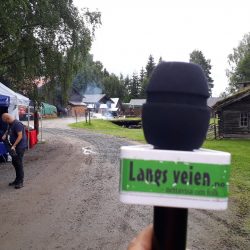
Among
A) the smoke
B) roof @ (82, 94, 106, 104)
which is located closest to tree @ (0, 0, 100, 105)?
roof @ (82, 94, 106, 104)

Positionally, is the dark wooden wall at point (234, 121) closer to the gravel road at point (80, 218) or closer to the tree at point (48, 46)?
the tree at point (48, 46)

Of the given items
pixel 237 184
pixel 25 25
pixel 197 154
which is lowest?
pixel 237 184

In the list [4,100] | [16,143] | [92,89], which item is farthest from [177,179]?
[92,89]

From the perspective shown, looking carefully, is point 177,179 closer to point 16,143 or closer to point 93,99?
point 16,143

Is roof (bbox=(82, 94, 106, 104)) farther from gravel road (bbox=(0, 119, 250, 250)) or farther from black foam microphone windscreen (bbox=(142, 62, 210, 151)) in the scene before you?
black foam microphone windscreen (bbox=(142, 62, 210, 151))

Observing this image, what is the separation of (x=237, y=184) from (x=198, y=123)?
11653 mm

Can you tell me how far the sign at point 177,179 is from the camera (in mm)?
1108

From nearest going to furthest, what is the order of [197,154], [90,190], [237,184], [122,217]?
[197,154] → [122,217] → [90,190] → [237,184]

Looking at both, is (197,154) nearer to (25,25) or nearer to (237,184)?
(237,184)

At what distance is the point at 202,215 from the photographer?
8.26 metres

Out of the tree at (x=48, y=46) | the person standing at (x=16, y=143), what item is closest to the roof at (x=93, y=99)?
the tree at (x=48, y=46)

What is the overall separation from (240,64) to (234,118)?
1535 inches

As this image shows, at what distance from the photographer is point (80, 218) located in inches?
313

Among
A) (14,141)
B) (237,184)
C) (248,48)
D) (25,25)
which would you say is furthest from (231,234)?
(248,48)
